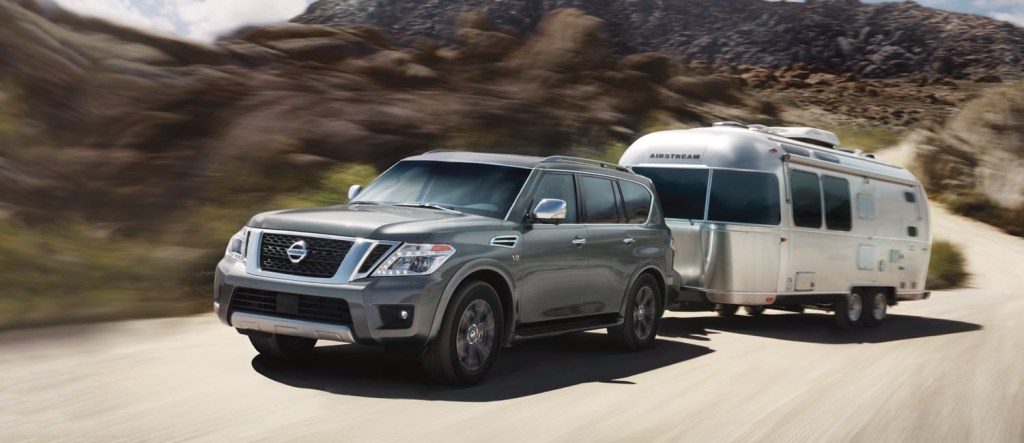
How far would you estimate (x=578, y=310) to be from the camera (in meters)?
9.74

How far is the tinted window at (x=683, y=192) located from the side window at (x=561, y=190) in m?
3.50

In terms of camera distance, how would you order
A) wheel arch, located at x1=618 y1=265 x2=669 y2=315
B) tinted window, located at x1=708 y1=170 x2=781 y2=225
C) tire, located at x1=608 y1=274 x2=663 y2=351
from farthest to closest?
tinted window, located at x1=708 y1=170 x2=781 y2=225 → tire, located at x1=608 y1=274 x2=663 y2=351 → wheel arch, located at x1=618 y1=265 x2=669 y2=315

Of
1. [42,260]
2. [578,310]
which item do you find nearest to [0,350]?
[42,260]

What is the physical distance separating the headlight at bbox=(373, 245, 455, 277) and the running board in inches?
48.2

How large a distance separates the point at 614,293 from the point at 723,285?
2.80m

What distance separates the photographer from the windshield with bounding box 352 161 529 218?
29.7 feet

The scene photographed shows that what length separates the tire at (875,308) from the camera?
15.2 metres

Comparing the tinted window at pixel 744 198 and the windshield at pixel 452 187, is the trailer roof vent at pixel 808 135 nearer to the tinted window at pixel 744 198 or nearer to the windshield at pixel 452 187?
the tinted window at pixel 744 198

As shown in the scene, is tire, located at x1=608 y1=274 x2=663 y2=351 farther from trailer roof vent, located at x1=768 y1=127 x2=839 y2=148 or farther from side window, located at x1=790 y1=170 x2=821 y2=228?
trailer roof vent, located at x1=768 y1=127 x2=839 y2=148

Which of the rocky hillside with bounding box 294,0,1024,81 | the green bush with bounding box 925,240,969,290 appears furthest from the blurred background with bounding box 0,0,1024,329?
the rocky hillside with bounding box 294,0,1024,81

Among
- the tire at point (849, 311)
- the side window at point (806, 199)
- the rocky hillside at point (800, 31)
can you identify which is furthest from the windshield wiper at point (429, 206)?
the rocky hillside at point (800, 31)

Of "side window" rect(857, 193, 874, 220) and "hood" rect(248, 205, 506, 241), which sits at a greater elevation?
"side window" rect(857, 193, 874, 220)

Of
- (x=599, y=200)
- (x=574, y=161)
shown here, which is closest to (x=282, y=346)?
(x=574, y=161)

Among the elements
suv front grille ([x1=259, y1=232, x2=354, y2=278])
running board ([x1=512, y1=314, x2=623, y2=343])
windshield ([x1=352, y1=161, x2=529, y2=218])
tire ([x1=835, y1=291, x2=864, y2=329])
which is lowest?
tire ([x1=835, y1=291, x2=864, y2=329])
